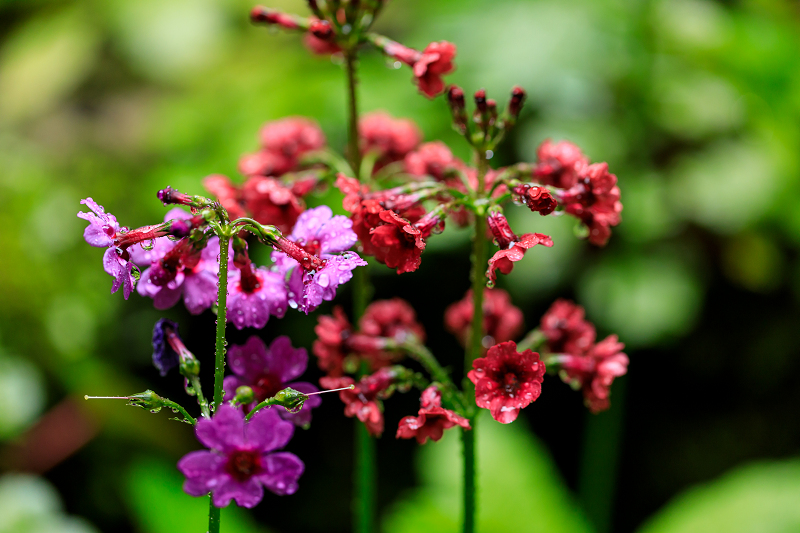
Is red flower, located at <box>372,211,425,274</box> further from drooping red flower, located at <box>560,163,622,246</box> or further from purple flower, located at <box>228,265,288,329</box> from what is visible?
drooping red flower, located at <box>560,163,622,246</box>

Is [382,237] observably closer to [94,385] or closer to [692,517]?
[692,517]

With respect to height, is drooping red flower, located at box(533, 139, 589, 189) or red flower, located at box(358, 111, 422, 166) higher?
drooping red flower, located at box(533, 139, 589, 189)

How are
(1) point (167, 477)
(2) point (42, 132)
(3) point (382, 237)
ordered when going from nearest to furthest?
(3) point (382, 237), (1) point (167, 477), (2) point (42, 132)

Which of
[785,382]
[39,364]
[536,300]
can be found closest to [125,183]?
[39,364]

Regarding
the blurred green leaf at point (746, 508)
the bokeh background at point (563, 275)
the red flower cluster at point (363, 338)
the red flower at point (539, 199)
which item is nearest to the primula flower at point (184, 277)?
the red flower cluster at point (363, 338)

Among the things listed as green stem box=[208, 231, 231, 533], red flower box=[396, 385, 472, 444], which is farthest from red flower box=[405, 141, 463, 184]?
green stem box=[208, 231, 231, 533]

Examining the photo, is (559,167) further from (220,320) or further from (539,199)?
(220,320)
